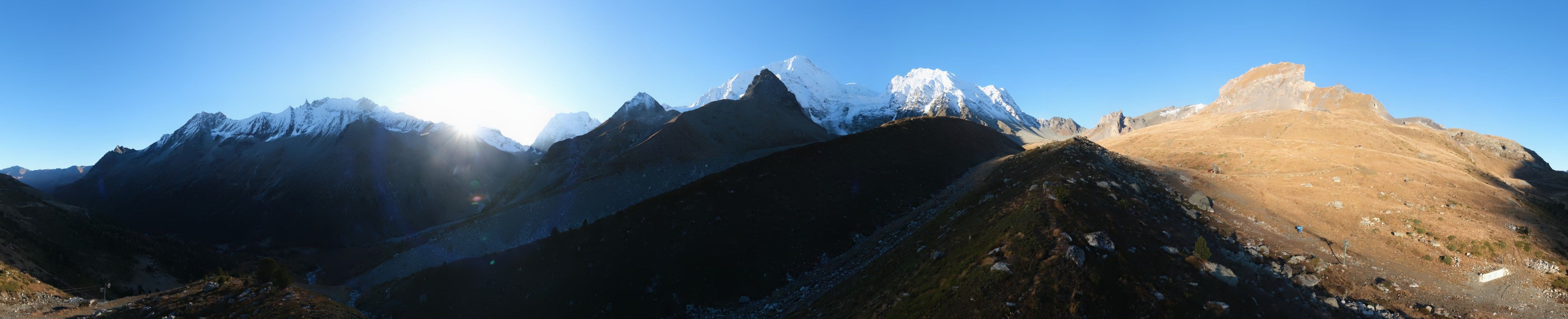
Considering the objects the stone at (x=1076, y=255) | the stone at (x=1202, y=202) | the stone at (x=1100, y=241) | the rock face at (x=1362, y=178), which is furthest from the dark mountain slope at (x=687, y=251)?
the rock face at (x=1362, y=178)

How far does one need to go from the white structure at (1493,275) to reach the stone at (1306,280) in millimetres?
10642

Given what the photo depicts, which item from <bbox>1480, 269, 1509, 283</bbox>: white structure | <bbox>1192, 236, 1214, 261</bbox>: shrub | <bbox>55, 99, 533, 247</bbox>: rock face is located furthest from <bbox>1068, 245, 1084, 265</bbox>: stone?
<bbox>55, 99, 533, 247</bbox>: rock face

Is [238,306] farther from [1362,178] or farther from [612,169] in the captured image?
[612,169]

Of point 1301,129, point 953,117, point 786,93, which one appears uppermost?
point 786,93

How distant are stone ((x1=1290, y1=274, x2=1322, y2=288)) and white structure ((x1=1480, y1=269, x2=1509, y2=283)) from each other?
10.6 metres

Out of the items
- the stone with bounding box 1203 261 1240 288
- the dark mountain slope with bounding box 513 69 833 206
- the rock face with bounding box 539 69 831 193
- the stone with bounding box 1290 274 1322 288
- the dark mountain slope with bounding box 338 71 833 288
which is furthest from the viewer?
the rock face with bounding box 539 69 831 193

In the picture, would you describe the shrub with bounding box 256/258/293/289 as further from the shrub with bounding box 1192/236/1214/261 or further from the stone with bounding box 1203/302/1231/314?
the shrub with bounding box 1192/236/1214/261

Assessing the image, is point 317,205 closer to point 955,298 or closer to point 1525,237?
point 955,298

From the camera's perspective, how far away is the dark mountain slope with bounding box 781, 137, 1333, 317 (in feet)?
55.9

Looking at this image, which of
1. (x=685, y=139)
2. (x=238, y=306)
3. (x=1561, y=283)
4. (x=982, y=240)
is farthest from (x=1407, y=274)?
(x=685, y=139)

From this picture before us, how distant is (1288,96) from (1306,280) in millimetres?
213801

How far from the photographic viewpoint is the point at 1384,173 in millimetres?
40219

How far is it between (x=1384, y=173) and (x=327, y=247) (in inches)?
7183

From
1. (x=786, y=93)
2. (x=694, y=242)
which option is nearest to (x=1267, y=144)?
(x=694, y=242)
